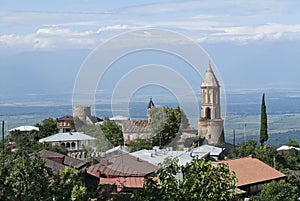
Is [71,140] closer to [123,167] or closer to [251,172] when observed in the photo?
[123,167]

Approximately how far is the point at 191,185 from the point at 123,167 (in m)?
11.7

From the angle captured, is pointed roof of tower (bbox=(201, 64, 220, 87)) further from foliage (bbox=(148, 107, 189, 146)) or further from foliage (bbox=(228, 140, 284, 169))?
foliage (bbox=(228, 140, 284, 169))

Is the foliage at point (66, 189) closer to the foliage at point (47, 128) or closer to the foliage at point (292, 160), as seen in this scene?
the foliage at point (292, 160)

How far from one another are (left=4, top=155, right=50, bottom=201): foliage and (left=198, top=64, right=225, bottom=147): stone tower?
27.7m

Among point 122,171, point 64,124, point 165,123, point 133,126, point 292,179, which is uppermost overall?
point 165,123

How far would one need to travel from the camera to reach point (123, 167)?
26.1 meters

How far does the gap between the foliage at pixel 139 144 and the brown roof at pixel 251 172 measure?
26.8 feet

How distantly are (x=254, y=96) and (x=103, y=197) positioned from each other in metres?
118

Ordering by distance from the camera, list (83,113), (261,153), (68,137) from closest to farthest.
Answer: (261,153) < (68,137) < (83,113)

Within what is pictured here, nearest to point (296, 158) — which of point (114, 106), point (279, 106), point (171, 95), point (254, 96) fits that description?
point (171, 95)

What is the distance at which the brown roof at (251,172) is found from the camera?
25.6 metres

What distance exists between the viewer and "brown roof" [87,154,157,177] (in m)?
25.3

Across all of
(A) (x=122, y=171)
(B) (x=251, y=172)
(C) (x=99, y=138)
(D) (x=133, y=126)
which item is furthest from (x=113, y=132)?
(B) (x=251, y=172)

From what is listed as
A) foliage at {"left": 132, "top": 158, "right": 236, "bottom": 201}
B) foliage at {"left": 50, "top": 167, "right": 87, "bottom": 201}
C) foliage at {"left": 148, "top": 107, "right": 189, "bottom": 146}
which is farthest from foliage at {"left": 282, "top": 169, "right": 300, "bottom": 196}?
foliage at {"left": 50, "top": 167, "right": 87, "bottom": 201}
